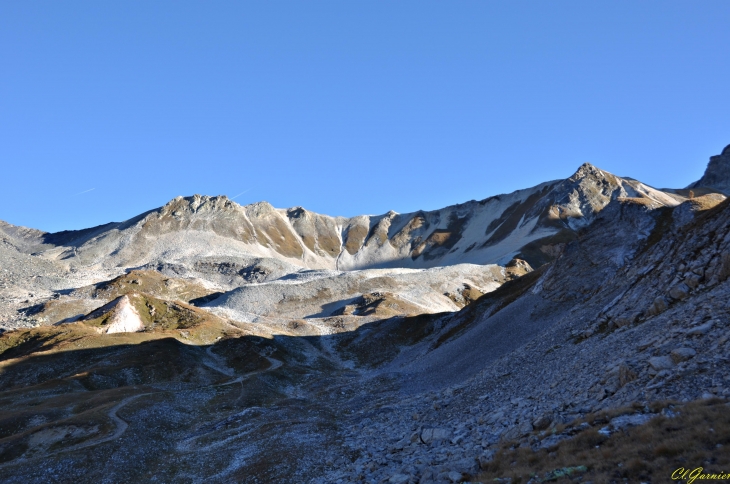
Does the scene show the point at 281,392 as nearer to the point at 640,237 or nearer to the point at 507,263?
the point at 640,237

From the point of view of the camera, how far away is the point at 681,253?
39000 mm

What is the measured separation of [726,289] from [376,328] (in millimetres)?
76957

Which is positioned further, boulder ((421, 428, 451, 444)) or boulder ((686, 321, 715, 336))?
boulder ((421, 428, 451, 444))

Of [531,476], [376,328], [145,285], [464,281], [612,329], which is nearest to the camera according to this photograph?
[531,476]

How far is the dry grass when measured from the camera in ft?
46.3

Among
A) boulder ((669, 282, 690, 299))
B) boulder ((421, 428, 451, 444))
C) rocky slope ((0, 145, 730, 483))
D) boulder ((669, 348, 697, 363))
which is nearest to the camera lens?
rocky slope ((0, 145, 730, 483))

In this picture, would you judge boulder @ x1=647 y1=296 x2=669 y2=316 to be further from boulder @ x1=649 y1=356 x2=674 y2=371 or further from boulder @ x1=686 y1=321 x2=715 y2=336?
boulder @ x1=649 y1=356 x2=674 y2=371

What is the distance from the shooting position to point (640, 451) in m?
15.6

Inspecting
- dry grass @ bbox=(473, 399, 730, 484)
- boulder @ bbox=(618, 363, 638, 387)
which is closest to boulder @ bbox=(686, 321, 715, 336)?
boulder @ bbox=(618, 363, 638, 387)

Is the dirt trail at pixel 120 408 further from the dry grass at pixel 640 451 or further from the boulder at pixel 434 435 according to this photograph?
the dry grass at pixel 640 451

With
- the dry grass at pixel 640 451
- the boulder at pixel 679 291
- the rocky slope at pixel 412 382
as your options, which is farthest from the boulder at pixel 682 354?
the boulder at pixel 679 291

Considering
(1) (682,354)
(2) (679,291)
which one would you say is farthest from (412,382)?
(1) (682,354)

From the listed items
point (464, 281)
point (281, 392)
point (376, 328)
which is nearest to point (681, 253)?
point (281, 392)

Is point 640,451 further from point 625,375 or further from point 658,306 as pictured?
point 658,306
